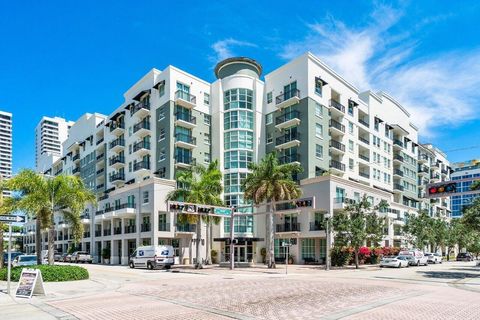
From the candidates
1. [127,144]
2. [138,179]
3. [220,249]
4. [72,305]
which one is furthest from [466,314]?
[127,144]

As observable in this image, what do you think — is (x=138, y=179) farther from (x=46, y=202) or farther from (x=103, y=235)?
(x=46, y=202)

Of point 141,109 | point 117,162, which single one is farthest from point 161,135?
point 117,162

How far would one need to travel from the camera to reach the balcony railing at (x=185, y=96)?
A: 54719 millimetres

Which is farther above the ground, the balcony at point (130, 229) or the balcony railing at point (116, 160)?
the balcony railing at point (116, 160)

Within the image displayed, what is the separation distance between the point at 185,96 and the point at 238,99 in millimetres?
7345

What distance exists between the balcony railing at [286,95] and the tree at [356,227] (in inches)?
642

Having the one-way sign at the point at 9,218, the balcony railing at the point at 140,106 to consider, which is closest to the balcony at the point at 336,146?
the balcony railing at the point at 140,106

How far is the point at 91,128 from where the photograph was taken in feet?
258

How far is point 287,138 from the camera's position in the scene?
181 feet

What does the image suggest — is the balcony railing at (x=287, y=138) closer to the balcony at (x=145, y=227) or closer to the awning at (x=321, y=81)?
the awning at (x=321, y=81)

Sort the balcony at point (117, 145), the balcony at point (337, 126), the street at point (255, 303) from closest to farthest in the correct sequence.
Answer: the street at point (255, 303)
the balcony at point (337, 126)
the balcony at point (117, 145)

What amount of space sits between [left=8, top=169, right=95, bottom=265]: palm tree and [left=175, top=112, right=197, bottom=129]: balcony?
81.6ft

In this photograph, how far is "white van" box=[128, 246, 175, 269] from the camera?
41.5 meters

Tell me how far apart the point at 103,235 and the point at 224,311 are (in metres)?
53.1
